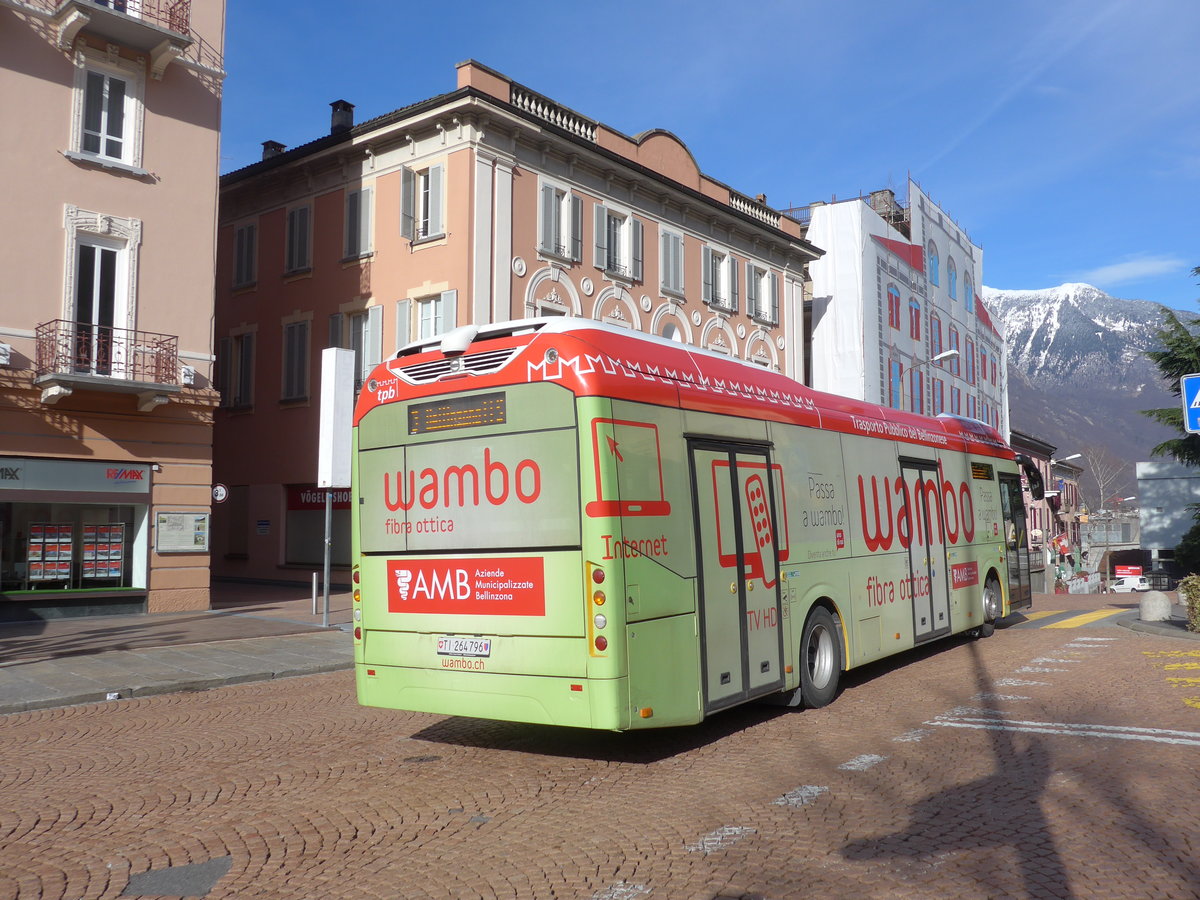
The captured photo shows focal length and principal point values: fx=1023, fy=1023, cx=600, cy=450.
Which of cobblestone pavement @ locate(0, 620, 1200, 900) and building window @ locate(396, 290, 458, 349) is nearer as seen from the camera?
cobblestone pavement @ locate(0, 620, 1200, 900)

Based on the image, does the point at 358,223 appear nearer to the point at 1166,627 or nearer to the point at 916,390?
the point at 1166,627

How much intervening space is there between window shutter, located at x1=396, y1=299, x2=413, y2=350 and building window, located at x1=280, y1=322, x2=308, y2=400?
3914 mm

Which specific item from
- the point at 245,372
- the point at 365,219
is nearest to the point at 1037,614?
the point at 365,219

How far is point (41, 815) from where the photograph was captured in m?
6.28

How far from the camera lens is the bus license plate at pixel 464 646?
24.2 ft

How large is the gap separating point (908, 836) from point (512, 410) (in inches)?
148

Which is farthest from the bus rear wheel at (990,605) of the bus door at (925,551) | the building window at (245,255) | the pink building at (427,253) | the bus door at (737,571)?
the building window at (245,255)

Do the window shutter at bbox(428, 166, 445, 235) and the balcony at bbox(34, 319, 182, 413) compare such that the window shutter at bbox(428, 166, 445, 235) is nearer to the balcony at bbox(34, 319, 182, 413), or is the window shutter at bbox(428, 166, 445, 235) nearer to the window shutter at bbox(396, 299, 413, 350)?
the window shutter at bbox(396, 299, 413, 350)

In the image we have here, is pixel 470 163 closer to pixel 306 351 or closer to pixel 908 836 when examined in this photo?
pixel 306 351

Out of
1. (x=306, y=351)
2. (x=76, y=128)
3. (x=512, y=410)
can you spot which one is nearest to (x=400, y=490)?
(x=512, y=410)

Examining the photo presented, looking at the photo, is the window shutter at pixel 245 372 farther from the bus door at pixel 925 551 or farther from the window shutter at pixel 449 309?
the bus door at pixel 925 551

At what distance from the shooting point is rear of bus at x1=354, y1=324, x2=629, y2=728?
22.9 ft

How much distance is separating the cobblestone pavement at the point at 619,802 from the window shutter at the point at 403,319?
15.9 meters

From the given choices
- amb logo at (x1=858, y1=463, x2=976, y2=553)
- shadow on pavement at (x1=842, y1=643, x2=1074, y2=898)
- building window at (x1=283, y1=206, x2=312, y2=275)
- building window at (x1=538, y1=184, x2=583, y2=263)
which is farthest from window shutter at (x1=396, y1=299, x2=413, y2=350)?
shadow on pavement at (x1=842, y1=643, x2=1074, y2=898)
